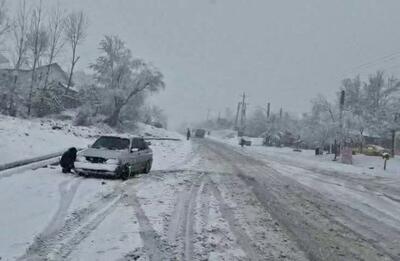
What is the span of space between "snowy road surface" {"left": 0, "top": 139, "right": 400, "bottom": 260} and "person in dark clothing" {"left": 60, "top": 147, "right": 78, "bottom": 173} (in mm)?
484

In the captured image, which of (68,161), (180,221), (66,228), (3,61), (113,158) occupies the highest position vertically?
(3,61)

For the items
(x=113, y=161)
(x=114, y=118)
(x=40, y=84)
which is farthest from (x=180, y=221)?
(x=40, y=84)

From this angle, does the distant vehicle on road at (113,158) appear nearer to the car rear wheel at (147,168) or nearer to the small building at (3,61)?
the car rear wheel at (147,168)

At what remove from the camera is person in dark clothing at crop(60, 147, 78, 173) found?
50.3 feet

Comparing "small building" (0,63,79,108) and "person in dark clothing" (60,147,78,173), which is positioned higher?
"small building" (0,63,79,108)

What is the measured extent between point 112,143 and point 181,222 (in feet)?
27.7

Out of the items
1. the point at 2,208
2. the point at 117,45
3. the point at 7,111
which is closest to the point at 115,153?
the point at 2,208

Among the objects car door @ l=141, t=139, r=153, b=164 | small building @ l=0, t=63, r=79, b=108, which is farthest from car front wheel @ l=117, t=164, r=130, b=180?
small building @ l=0, t=63, r=79, b=108

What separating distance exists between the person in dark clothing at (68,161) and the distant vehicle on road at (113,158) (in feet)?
1.96

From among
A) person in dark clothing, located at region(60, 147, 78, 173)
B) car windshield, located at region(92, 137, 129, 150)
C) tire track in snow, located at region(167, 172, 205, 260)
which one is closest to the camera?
tire track in snow, located at region(167, 172, 205, 260)

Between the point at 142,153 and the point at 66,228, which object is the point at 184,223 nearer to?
the point at 66,228

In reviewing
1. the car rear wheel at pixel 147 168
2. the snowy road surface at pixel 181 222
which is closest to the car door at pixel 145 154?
the car rear wheel at pixel 147 168

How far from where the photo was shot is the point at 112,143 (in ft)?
54.9

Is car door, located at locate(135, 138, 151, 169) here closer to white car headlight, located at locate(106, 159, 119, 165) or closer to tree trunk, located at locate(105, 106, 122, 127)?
white car headlight, located at locate(106, 159, 119, 165)
